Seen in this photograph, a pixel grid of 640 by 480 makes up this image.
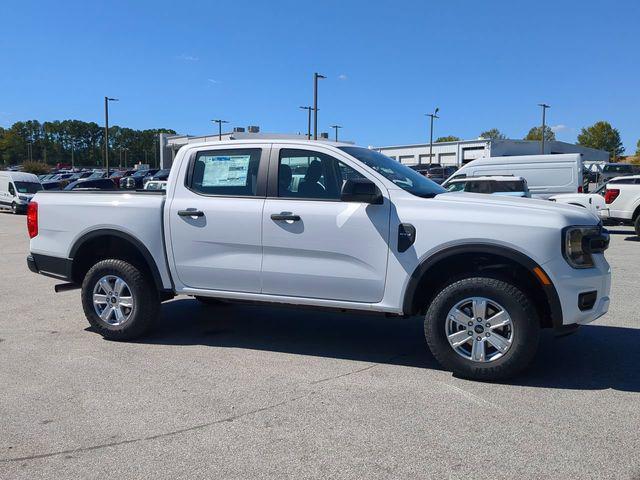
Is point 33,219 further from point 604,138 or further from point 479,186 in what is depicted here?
point 604,138

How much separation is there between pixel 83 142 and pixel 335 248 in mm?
170364

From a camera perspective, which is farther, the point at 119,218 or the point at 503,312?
the point at 119,218

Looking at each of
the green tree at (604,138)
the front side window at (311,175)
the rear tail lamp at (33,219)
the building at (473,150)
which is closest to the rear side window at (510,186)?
the front side window at (311,175)

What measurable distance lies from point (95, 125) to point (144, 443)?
171635 mm

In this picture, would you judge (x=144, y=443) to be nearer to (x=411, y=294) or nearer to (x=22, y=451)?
(x=22, y=451)

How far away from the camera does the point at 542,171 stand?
1922cm

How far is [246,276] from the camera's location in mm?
5391

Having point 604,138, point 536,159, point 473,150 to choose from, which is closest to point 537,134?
point 604,138

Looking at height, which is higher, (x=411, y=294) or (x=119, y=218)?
(x=119, y=218)

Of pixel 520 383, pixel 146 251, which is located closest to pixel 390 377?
pixel 520 383

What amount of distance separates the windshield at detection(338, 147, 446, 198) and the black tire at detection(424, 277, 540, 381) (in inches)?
36.0

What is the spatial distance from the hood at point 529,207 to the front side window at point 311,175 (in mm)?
869

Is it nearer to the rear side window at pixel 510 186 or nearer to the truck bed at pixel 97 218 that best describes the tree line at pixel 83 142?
the rear side window at pixel 510 186

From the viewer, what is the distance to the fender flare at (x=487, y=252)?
4496mm
